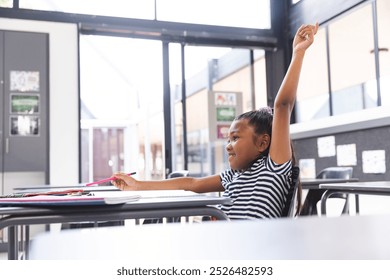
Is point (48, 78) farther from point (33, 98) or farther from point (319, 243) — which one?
point (319, 243)

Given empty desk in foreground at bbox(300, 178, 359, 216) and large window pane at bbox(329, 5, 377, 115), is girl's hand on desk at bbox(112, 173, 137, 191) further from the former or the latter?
large window pane at bbox(329, 5, 377, 115)

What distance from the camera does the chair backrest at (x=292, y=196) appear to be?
45.7 inches

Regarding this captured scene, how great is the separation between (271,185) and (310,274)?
1002 millimetres

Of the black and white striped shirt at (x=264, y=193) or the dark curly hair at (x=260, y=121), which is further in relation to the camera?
the dark curly hair at (x=260, y=121)

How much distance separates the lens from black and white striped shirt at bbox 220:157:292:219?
1.17 m

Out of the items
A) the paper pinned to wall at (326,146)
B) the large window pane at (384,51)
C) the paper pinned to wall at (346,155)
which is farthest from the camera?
the large window pane at (384,51)

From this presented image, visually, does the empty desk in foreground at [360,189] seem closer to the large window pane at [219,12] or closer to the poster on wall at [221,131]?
the poster on wall at [221,131]

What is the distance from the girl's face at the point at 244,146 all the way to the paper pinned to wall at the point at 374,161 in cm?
200

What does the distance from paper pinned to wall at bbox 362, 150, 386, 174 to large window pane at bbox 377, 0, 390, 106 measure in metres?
0.37

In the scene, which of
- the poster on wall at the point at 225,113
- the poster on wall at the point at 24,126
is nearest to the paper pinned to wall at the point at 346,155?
the poster on wall at the point at 225,113

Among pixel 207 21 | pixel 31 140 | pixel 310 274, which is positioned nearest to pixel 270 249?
pixel 310 274

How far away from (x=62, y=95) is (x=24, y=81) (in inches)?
15.4

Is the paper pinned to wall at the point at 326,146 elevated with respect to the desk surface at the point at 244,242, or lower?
elevated

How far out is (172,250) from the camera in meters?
0.20
